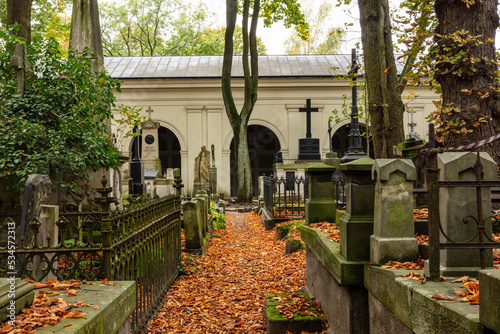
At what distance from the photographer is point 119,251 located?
11.0 ft

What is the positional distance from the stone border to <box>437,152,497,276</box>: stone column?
2.47 ft

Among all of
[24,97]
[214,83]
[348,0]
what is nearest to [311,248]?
[348,0]

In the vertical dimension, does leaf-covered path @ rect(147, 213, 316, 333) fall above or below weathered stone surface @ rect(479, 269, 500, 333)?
below

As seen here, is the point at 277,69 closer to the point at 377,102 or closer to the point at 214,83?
the point at 214,83

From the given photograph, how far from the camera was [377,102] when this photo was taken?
6.75 meters

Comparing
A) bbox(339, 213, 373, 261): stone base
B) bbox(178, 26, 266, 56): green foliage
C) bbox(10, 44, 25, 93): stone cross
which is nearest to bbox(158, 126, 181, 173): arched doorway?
bbox(178, 26, 266, 56): green foliage

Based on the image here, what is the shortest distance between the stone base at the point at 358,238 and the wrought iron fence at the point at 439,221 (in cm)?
80

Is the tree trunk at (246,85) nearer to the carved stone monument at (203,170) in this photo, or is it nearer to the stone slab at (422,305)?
the carved stone monument at (203,170)

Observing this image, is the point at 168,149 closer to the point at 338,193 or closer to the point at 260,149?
the point at 260,149

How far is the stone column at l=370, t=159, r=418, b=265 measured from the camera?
2.79 metres

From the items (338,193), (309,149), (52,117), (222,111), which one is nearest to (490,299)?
(52,117)

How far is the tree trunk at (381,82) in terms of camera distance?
669 centimetres

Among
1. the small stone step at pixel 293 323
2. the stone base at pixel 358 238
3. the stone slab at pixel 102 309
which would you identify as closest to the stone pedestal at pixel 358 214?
the stone base at pixel 358 238

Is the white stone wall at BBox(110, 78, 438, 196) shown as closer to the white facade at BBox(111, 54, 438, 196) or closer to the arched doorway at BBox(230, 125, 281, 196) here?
the white facade at BBox(111, 54, 438, 196)
